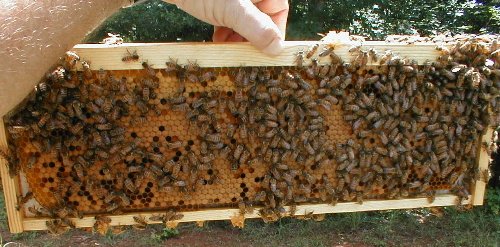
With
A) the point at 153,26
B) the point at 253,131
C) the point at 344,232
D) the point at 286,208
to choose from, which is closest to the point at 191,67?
the point at 253,131

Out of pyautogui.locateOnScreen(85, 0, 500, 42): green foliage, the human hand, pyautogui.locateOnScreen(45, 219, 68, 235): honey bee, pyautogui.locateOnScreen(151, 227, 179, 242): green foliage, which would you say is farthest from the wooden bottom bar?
pyautogui.locateOnScreen(85, 0, 500, 42): green foliage

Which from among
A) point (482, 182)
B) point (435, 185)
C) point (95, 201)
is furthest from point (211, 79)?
point (482, 182)

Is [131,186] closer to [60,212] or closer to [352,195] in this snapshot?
[60,212]

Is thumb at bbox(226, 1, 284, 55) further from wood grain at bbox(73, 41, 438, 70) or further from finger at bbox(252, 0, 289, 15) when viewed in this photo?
finger at bbox(252, 0, 289, 15)

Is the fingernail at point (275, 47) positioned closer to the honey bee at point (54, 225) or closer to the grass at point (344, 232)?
the honey bee at point (54, 225)

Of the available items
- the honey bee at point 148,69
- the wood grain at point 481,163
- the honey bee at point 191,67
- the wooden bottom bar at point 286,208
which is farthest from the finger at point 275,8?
the wood grain at point 481,163

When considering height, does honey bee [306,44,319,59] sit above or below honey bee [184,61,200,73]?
above
